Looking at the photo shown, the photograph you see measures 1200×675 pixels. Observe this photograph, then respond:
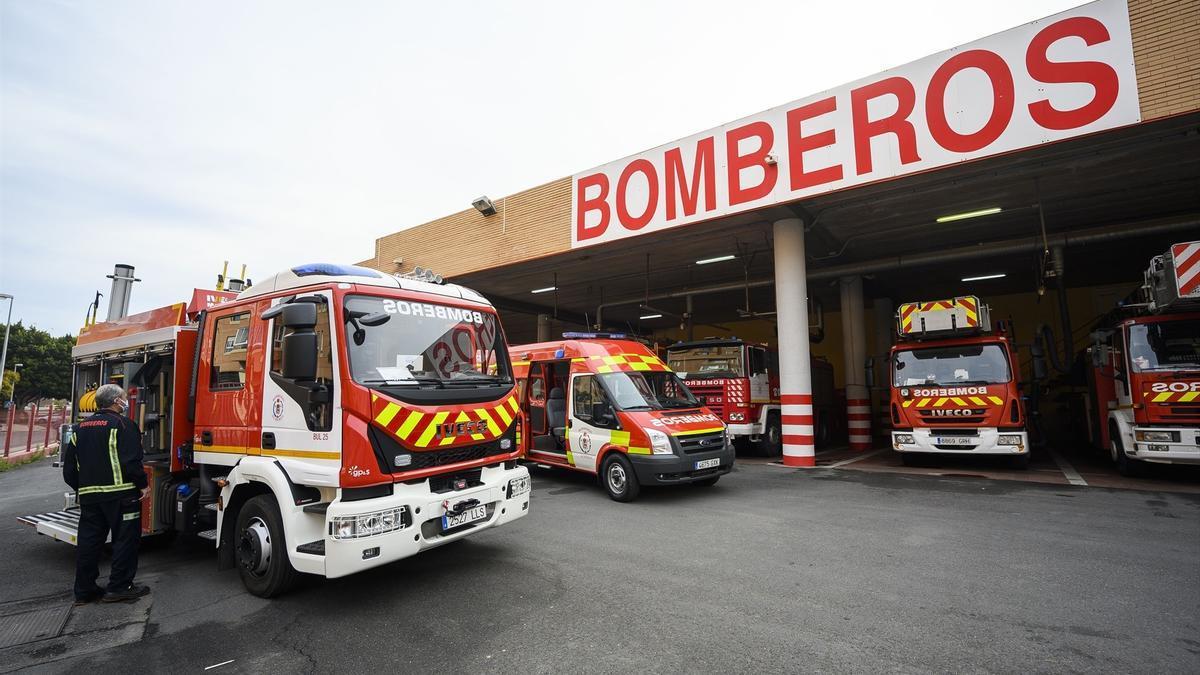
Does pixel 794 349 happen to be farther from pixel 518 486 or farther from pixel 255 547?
pixel 255 547

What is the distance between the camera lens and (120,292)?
7586 mm

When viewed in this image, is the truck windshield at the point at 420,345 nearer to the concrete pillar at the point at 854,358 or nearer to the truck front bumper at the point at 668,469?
the truck front bumper at the point at 668,469

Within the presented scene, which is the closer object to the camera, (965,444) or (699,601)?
(699,601)

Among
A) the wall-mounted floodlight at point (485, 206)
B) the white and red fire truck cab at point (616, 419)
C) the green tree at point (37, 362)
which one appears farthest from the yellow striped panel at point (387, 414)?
the green tree at point (37, 362)

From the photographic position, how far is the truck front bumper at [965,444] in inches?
348

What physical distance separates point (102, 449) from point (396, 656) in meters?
3.09

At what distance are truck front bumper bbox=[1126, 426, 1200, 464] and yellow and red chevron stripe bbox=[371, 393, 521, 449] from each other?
938cm

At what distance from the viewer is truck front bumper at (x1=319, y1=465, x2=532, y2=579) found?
3.57 metres

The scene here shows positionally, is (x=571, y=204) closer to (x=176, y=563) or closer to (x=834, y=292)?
(x=176, y=563)

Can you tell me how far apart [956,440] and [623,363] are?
6.12 metres

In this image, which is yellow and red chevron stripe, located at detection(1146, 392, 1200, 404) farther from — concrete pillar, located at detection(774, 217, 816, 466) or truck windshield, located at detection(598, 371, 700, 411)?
truck windshield, located at detection(598, 371, 700, 411)

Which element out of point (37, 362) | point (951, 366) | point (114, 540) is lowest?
point (114, 540)

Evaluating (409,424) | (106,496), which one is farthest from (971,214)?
(106,496)

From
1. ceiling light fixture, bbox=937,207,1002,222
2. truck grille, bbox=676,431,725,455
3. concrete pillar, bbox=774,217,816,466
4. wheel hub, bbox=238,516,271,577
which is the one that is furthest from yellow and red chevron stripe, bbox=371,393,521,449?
ceiling light fixture, bbox=937,207,1002,222
